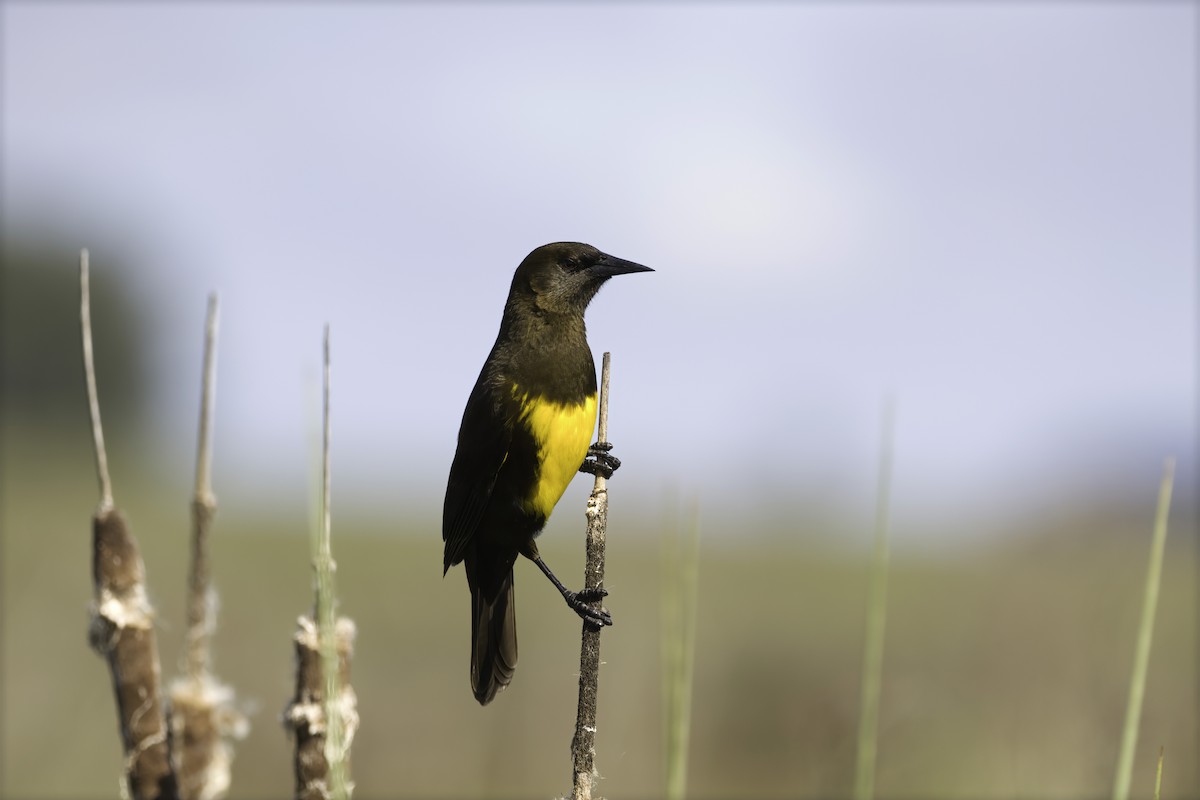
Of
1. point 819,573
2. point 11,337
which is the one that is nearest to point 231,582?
point 819,573

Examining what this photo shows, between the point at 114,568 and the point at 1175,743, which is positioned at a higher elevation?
the point at 114,568

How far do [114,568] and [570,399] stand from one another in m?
1.28

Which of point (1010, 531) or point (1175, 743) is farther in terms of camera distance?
point (1010, 531)

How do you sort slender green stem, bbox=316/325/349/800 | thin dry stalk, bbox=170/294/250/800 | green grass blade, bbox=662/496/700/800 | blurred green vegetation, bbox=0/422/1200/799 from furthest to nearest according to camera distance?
blurred green vegetation, bbox=0/422/1200/799
thin dry stalk, bbox=170/294/250/800
green grass blade, bbox=662/496/700/800
slender green stem, bbox=316/325/349/800

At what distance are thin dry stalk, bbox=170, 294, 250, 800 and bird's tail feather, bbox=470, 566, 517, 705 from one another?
0.61 m

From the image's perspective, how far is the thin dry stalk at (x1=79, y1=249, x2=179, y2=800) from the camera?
2678 millimetres

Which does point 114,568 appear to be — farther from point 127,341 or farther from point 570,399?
point 127,341

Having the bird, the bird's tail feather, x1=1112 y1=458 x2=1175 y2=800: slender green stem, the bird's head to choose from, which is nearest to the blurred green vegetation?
the bird's tail feather

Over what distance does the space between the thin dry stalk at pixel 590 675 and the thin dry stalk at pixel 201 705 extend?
89cm

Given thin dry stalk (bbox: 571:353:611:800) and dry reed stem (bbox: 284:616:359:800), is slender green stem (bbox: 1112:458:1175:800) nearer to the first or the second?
thin dry stalk (bbox: 571:353:611:800)

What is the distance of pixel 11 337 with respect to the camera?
4806 centimetres

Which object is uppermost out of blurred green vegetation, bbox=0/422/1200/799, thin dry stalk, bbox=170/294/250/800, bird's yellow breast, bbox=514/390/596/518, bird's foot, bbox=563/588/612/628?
bird's yellow breast, bbox=514/390/596/518

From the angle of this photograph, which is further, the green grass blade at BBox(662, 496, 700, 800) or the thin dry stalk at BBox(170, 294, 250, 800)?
the thin dry stalk at BBox(170, 294, 250, 800)

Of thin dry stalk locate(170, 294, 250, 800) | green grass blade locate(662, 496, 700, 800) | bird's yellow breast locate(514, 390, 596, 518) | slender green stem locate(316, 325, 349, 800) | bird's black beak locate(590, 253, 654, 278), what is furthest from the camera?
bird's black beak locate(590, 253, 654, 278)
